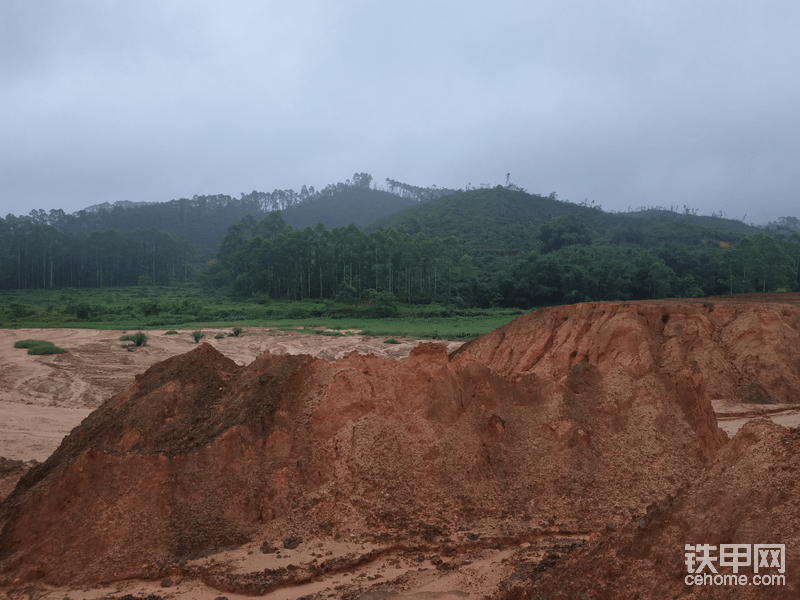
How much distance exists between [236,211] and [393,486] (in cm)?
13122

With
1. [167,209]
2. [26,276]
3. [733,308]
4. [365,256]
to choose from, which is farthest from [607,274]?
[167,209]

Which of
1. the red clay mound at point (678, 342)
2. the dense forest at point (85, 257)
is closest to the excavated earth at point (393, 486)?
the red clay mound at point (678, 342)

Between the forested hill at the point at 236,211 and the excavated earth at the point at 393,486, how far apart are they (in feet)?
317

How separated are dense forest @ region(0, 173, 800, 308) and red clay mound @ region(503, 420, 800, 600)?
39.5 m

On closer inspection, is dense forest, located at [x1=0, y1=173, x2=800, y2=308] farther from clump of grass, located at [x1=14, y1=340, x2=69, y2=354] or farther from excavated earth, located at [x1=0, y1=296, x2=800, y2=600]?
excavated earth, located at [x1=0, y1=296, x2=800, y2=600]

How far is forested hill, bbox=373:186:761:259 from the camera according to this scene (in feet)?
233

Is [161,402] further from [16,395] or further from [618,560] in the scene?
[16,395]

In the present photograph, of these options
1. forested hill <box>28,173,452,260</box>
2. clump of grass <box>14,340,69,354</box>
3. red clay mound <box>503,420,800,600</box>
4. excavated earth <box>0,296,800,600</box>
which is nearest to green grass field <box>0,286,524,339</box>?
clump of grass <box>14,340,69,354</box>

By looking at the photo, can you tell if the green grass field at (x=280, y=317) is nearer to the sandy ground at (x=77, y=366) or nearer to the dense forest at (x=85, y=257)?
the sandy ground at (x=77, y=366)

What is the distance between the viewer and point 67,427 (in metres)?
12.3

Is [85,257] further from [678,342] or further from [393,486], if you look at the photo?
[393,486]

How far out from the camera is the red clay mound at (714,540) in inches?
133

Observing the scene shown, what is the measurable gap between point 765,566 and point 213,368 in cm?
781

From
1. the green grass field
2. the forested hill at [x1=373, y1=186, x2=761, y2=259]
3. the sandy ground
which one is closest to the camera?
the sandy ground
